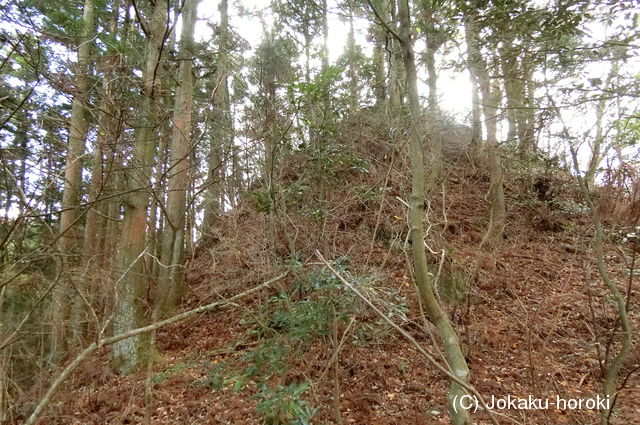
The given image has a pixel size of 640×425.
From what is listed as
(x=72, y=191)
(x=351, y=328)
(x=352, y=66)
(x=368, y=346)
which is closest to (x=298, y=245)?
(x=351, y=328)

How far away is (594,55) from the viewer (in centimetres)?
337

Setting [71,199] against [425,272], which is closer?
[425,272]

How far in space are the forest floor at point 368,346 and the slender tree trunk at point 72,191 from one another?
0.87 metres

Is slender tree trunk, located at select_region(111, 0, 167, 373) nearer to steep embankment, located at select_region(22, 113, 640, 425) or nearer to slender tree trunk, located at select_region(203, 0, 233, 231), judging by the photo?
steep embankment, located at select_region(22, 113, 640, 425)

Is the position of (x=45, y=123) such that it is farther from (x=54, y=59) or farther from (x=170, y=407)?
(x=170, y=407)

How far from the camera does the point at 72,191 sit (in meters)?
3.91

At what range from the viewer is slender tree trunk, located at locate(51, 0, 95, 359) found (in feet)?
9.00

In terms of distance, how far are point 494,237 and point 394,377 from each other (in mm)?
3942

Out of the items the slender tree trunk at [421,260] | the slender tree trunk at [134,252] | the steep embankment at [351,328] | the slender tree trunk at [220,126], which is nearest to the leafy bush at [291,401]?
the steep embankment at [351,328]

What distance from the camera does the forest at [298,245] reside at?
2.59 metres

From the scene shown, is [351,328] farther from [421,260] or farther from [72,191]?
[72,191]

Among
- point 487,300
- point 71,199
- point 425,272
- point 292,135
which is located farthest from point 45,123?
point 487,300

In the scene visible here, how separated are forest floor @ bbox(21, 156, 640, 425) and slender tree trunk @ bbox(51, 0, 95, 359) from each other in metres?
0.87

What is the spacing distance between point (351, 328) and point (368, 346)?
1.20 metres
